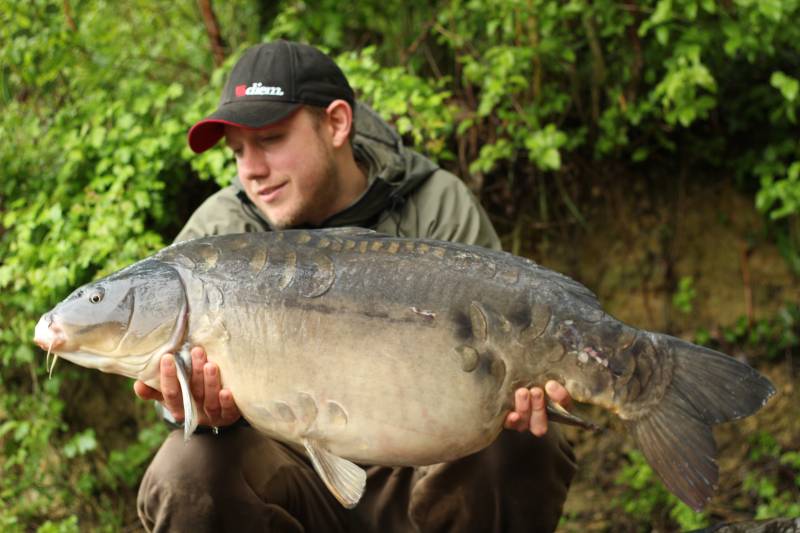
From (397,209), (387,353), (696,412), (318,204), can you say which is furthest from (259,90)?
(696,412)

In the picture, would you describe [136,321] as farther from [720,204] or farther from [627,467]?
[720,204]

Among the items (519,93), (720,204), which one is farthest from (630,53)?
(720,204)

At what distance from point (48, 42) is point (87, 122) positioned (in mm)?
334

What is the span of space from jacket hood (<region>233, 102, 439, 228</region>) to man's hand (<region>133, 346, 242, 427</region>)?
2.43 ft

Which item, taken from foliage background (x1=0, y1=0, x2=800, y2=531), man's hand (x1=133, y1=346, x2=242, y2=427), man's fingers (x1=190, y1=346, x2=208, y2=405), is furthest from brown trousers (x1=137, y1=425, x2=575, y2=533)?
foliage background (x1=0, y1=0, x2=800, y2=531)

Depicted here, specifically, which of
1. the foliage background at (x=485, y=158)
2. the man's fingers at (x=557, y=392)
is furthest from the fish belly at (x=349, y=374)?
the foliage background at (x=485, y=158)

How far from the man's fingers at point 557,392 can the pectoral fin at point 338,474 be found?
40cm

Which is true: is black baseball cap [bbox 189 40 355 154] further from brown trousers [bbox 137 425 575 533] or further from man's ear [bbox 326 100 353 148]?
brown trousers [bbox 137 425 575 533]

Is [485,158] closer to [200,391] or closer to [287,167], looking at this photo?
[287,167]

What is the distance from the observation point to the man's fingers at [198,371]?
1940 millimetres

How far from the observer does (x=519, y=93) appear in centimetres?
391

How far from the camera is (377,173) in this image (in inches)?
109

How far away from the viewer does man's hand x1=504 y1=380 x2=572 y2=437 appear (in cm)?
196

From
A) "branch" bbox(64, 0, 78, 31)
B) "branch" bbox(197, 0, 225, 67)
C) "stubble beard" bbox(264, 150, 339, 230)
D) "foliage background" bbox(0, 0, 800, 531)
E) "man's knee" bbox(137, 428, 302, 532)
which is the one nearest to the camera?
"man's knee" bbox(137, 428, 302, 532)
